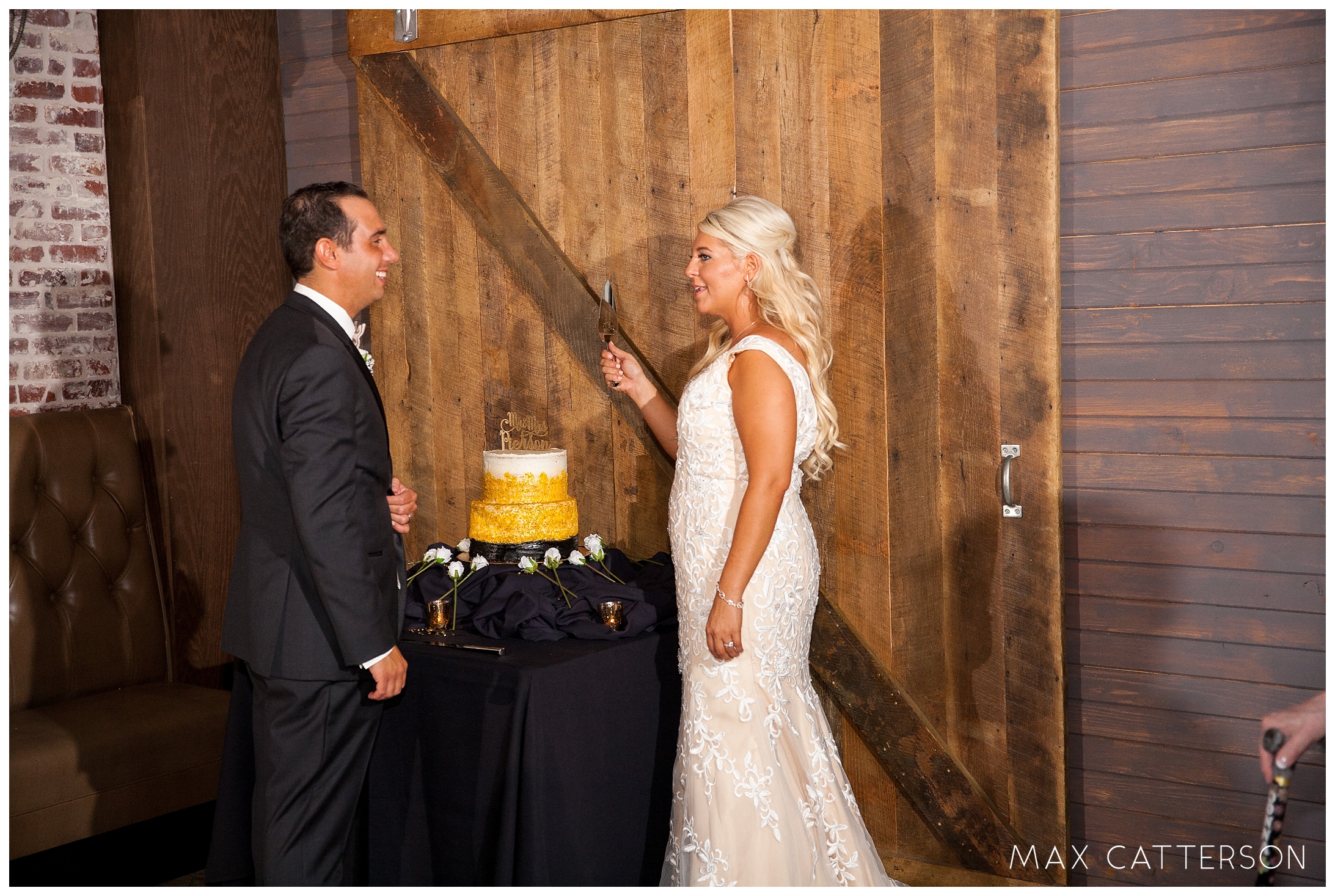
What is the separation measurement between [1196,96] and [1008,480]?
1090 mm

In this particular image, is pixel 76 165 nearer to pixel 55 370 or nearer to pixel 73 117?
pixel 73 117

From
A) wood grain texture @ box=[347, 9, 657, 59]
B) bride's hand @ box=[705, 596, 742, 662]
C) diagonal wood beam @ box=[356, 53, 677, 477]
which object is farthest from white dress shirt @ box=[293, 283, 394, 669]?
wood grain texture @ box=[347, 9, 657, 59]

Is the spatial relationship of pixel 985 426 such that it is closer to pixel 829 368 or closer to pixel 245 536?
pixel 829 368

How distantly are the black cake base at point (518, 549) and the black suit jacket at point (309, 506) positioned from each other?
0.54m

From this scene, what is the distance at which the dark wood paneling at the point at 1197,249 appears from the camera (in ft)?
9.35

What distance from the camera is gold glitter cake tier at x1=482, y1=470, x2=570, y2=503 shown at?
3201 mm

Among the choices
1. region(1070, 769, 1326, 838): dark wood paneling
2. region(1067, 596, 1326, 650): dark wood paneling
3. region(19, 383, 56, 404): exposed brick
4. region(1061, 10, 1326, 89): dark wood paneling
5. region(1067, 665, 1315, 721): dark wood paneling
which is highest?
region(1061, 10, 1326, 89): dark wood paneling

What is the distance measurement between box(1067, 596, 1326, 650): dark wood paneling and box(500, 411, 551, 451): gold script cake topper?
1.74 meters

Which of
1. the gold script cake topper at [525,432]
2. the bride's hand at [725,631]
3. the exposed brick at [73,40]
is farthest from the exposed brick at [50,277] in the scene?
the bride's hand at [725,631]

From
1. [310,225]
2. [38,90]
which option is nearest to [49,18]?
[38,90]

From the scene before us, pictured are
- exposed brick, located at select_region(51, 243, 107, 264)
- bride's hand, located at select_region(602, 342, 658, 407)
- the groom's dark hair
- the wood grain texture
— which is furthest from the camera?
exposed brick, located at select_region(51, 243, 107, 264)

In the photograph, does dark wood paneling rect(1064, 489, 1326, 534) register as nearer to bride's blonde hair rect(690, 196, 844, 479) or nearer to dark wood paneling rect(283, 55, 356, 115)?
bride's blonde hair rect(690, 196, 844, 479)

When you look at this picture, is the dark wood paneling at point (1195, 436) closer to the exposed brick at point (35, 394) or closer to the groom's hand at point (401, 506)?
the groom's hand at point (401, 506)

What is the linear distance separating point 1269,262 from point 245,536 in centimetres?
258
